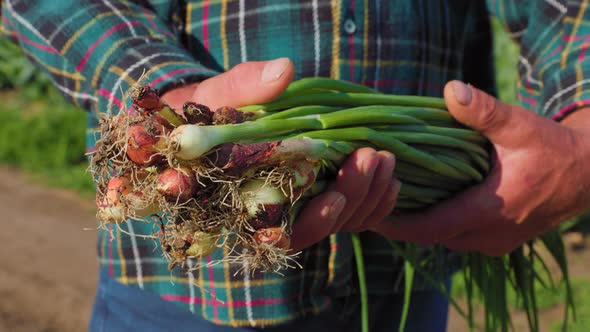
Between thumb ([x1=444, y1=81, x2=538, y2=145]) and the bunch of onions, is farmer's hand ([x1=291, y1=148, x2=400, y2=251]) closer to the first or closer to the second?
the bunch of onions

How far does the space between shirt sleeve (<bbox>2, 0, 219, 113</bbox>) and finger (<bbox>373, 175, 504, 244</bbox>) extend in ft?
1.57

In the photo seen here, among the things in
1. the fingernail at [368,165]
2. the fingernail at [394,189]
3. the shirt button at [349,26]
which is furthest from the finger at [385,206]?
the shirt button at [349,26]

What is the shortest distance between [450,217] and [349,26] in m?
0.44

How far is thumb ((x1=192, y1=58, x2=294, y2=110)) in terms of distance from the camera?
3.95ft

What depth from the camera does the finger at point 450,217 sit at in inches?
58.5

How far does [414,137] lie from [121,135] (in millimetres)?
539

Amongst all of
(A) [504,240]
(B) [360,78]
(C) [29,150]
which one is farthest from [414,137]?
(C) [29,150]

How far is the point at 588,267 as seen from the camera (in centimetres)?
356

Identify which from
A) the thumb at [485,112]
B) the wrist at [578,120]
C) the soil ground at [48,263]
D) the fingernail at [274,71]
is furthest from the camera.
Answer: the soil ground at [48,263]

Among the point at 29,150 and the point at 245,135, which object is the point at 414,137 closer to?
the point at 245,135

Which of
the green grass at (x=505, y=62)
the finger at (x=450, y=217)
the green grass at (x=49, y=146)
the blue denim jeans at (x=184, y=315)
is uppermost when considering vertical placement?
the finger at (x=450, y=217)

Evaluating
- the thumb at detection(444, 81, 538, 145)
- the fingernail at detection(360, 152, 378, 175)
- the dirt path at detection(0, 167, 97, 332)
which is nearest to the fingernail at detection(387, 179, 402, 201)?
the fingernail at detection(360, 152, 378, 175)

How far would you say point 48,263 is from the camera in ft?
12.8

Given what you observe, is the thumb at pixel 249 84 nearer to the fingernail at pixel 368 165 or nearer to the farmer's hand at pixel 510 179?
the fingernail at pixel 368 165
